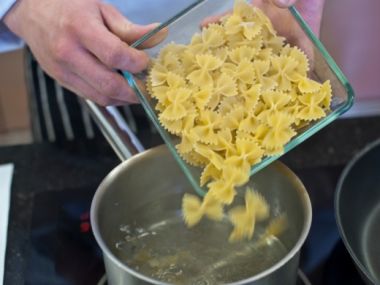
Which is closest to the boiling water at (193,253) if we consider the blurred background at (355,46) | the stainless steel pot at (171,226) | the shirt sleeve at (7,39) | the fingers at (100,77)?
the stainless steel pot at (171,226)

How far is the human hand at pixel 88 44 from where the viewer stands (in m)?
0.49

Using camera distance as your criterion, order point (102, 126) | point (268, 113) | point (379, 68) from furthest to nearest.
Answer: point (379, 68)
point (102, 126)
point (268, 113)

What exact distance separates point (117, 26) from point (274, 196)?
20 cm

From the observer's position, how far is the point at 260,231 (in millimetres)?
537

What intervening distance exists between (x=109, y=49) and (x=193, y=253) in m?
0.19

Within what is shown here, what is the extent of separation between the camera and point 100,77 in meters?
0.53

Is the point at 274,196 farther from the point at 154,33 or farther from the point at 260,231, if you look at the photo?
the point at 154,33

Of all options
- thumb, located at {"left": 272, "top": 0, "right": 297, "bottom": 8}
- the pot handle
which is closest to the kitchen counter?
the pot handle

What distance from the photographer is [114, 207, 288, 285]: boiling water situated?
1.64ft

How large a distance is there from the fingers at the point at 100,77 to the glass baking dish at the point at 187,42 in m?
0.03

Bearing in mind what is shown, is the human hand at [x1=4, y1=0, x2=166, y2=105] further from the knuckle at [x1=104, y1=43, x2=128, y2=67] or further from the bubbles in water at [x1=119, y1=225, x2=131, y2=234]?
the bubbles in water at [x1=119, y1=225, x2=131, y2=234]

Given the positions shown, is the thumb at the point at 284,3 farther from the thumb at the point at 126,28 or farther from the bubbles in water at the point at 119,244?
the bubbles in water at the point at 119,244

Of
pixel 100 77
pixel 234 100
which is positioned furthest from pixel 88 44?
pixel 234 100

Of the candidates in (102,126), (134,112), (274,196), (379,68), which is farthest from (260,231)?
(379,68)
